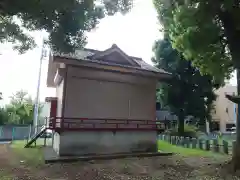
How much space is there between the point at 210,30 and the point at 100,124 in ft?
24.5

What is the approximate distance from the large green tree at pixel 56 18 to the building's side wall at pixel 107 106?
374 centimetres

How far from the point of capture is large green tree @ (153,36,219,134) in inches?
918

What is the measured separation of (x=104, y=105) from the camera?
13.3m

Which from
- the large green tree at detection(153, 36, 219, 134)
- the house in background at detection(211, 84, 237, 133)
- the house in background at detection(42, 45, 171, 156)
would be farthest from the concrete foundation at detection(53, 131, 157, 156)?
the house in background at detection(211, 84, 237, 133)

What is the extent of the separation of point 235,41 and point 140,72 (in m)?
5.64

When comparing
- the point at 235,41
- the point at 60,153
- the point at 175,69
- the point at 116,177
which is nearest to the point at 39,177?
the point at 116,177

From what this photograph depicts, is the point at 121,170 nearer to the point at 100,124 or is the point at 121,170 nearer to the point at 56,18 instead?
the point at 100,124

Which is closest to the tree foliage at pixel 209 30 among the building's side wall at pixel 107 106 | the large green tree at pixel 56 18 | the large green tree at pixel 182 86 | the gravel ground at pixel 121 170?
the large green tree at pixel 56 18

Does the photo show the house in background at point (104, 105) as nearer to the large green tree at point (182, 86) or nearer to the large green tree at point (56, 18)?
the large green tree at point (56, 18)

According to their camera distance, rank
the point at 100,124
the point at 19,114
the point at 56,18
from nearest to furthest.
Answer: the point at 56,18
the point at 100,124
the point at 19,114

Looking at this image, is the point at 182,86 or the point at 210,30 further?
the point at 182,86

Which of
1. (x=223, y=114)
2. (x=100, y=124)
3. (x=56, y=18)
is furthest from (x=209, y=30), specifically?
(x=223, y=114)

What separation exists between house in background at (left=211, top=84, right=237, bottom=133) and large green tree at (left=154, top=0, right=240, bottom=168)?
35177 millimetres

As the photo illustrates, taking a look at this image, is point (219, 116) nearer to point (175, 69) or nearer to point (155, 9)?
point (175, 69)
